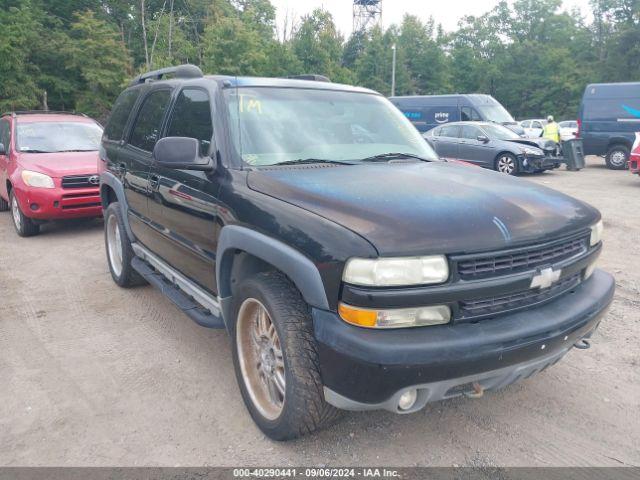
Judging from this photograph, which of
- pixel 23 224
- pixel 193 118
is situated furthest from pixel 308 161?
pixel 23 224

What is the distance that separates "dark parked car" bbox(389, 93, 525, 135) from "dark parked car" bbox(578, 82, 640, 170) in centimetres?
199

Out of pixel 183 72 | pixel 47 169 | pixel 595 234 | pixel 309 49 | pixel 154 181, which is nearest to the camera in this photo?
pixel 595 234

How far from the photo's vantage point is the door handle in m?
3.98

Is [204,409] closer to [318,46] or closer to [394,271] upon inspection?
[394,271]

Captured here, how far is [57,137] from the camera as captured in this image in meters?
8.23

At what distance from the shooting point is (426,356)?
2.21 metres

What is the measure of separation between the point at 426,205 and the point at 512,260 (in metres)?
0.48

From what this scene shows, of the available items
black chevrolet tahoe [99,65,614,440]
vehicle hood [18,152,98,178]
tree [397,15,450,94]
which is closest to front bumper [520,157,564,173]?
vehicle hood [18,152,98,178]

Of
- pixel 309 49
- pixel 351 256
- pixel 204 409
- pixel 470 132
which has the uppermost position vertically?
pixel 309 49

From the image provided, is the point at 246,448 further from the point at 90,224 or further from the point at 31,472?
the point at 90,224

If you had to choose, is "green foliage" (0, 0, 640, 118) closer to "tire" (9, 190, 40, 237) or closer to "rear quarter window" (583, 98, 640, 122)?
"rear quarter window" (583, 98, 640, 122)

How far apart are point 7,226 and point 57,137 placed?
1697mm

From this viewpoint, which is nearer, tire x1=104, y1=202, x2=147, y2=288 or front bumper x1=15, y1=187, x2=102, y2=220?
tire x1=104, y1=202, x2=147, y2=288

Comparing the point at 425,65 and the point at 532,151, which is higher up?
the point at 425,65
